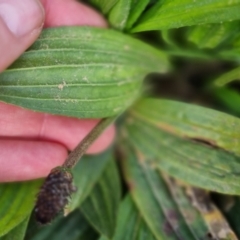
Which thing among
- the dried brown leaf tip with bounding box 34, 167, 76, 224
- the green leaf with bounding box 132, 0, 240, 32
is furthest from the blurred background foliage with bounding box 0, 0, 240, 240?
the dried brown leaf tip with bounding box 34, 167, 76, 224

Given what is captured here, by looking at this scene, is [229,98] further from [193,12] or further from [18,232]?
[18,232]

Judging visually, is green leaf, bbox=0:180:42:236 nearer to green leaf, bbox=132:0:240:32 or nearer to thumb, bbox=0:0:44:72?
thumb, bbox=0:0:44:72

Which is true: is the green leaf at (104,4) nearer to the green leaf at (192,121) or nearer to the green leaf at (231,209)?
the green leaf at (192,121)

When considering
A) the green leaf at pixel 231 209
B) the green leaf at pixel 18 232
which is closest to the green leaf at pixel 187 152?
the green leaf at pixel 231 209

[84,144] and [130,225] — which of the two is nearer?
[84,144]

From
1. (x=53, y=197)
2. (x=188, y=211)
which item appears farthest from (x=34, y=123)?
(x=188, y=211)

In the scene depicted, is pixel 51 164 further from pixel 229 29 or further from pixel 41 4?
pixel 229 29
